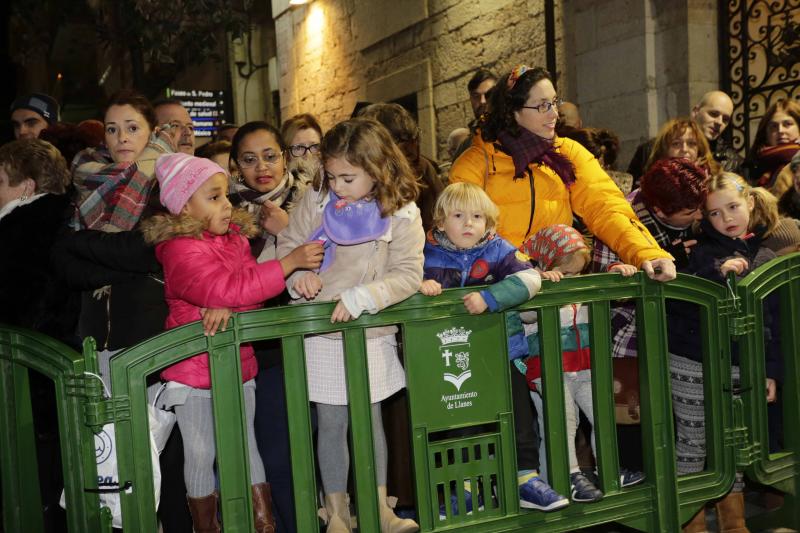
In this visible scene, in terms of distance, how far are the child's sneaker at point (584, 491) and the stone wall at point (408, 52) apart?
5.68 meters

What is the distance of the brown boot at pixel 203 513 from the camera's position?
3.49 m

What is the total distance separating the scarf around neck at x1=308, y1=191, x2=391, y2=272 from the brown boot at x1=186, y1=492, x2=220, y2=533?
104 cm

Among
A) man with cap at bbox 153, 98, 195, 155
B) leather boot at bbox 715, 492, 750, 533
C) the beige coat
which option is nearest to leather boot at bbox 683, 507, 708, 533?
leather boot at bbox 715, 492, 750, 533

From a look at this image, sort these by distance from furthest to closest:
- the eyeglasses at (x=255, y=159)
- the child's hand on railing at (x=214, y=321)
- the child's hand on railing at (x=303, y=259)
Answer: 1. the eyeglasses at (x=255, y=159)
2. the child's hand on railing at (x=303, y=259)
3. the child's hand on railing at (x=214, y=321)

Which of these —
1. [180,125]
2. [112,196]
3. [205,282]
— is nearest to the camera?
[205,282]

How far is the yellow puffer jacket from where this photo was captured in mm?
4457

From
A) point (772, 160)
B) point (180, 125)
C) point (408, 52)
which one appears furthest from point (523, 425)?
point (408, 52)

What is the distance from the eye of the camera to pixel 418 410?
3.42 m

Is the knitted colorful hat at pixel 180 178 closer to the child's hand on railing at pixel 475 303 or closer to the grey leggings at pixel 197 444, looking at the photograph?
the grey leggings at pixel 197 444

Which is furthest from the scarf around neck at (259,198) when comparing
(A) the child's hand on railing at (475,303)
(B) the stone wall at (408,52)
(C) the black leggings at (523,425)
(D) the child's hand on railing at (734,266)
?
(B) the stone wall at (408,52)

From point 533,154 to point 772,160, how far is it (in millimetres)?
2606

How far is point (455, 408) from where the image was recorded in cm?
349

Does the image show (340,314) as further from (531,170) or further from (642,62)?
(642,62)

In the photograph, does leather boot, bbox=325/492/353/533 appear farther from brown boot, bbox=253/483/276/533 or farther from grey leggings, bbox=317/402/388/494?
brown boot, bbox=253/483/276/533
